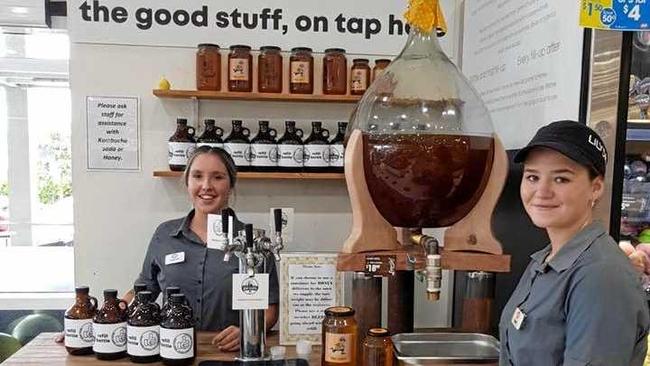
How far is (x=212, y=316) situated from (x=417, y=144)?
1082 mm

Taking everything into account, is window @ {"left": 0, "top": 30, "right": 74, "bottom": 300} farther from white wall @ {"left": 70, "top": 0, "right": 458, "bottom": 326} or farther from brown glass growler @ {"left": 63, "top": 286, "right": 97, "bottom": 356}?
brown glass growler @ {"left": 63, "top": 286, "right": 97, "bottom": 356}

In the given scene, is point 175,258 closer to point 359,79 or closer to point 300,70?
point 300,70

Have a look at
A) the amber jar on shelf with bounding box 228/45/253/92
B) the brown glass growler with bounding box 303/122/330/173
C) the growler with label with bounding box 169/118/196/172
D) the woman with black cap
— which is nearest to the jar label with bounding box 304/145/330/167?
the brown glass growler with bounding box 303/122/330/173

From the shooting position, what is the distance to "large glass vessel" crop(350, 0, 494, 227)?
1.27m

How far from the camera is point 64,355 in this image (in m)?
1.51

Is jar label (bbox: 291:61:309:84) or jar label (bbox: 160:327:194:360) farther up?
jar label (bbox: 291:61:309:84)

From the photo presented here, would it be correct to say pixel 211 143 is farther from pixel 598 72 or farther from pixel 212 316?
pixel 598 72

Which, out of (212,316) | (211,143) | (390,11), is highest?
(390,11)

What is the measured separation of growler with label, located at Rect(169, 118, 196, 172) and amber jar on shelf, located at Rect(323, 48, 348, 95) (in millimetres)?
610

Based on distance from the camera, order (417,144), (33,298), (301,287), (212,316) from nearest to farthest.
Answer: (417,144), (301,287), (212,316), (33,298)

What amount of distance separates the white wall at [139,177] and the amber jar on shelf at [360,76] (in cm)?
18

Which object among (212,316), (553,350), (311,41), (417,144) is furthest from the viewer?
(311,41)

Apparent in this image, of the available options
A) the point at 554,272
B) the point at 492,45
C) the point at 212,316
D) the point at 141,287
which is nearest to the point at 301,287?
the point at 141,287

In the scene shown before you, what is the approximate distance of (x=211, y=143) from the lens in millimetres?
2295
